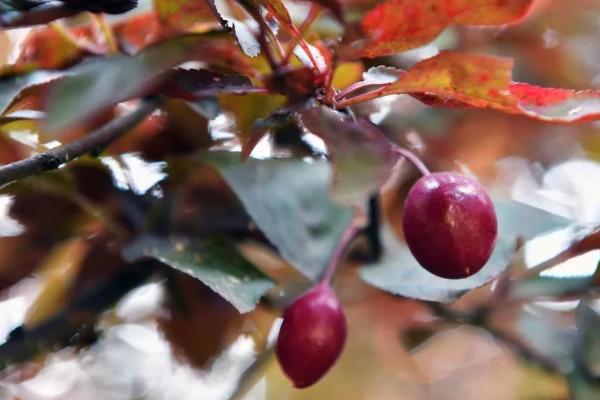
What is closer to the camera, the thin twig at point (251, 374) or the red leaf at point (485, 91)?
the red leaf at point (485, 91)

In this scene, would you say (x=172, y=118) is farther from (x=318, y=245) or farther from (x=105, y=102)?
(x=105, y=102)

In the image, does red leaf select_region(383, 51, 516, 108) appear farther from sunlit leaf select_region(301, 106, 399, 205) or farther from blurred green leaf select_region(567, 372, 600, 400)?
blurred green leaf select_region(567, 372, 600, 400)

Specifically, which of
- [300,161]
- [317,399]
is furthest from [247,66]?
[317,399]

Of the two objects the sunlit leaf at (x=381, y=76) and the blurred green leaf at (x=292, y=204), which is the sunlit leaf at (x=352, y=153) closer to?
the sunlit leaf at (x=381, y=76)

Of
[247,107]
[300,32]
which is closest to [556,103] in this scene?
[300,32]

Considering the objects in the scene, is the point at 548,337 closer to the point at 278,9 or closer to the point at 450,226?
the point at 450,226

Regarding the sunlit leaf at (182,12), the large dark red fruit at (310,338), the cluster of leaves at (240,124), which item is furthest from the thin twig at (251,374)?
the sunlit leaf at (182,12)

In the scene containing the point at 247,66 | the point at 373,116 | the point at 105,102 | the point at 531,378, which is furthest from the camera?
the point at 531,378
